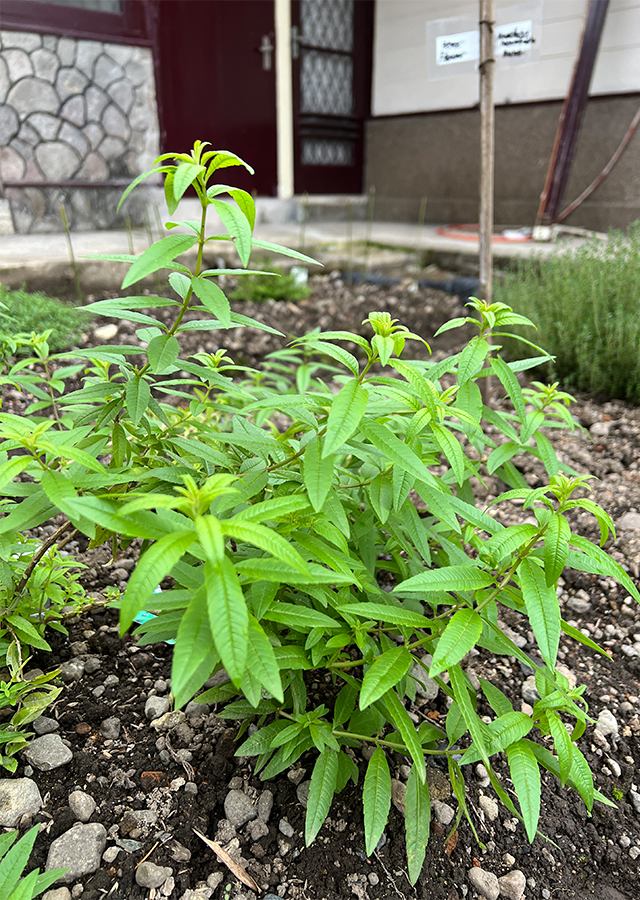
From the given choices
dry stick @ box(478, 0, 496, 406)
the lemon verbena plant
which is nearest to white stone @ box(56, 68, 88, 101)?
dry stick @ box(478, 0, 496, 406)

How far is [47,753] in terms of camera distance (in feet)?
4.03

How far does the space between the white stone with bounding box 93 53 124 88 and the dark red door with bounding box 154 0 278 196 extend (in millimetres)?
409

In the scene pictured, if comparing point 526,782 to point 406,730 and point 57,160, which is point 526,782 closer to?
point 406,730

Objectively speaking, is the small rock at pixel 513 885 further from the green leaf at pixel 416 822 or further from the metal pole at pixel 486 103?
the metal pole at pixel 486 103

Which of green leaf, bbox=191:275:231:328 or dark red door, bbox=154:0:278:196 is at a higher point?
dark red door, bbox=154:0:278:196

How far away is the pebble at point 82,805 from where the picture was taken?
115 centimetres

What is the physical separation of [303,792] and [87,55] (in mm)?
5975

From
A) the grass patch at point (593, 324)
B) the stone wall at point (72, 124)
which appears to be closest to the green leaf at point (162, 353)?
the grass patch at point (593, 324)

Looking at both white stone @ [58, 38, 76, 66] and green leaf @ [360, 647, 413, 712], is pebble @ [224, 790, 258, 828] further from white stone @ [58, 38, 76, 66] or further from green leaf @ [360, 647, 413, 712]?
white stone @ [58, 38, 76, 66]

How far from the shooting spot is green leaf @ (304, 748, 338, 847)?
109cm

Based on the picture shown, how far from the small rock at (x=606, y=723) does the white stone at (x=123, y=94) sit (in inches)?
237

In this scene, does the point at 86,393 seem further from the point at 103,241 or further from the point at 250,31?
the point at 250,31

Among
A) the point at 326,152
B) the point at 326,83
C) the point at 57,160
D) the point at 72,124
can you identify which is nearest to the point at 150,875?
the point at 57,160

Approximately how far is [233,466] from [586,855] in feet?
3.57
